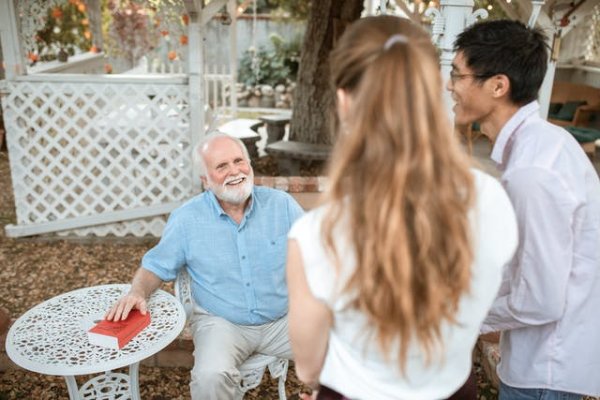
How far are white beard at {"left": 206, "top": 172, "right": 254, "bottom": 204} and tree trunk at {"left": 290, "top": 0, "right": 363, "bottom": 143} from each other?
3.35 m

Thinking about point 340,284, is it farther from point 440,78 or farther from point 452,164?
point 440,78

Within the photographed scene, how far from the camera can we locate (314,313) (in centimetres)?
89

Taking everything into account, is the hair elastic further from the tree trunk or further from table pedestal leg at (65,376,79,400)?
the tree trunk

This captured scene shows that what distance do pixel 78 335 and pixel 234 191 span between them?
2.51ft

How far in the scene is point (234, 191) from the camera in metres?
2.07

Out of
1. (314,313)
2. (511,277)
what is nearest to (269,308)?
(511,277)

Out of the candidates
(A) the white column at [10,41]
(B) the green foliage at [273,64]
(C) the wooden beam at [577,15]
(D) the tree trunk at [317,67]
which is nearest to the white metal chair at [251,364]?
(A) the white column at [10,41]

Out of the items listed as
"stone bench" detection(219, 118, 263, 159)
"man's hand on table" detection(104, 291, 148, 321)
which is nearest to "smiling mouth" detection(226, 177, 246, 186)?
"man's hand on table" detection(104, 291, 148, 321)

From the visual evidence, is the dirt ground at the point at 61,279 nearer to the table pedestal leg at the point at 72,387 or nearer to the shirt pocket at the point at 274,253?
the table pedestal leg at the point at 72,387

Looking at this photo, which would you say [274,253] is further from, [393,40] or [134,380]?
[393,40]

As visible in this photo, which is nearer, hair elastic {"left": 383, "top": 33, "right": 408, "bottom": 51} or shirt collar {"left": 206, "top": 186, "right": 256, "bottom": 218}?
hair elastic {"left": 383, "top": 33, "right": 408, "bottom": 51}

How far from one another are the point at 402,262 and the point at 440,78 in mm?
297

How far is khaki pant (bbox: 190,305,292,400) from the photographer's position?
186cm

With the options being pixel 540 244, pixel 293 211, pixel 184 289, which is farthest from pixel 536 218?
pixel 184 289
